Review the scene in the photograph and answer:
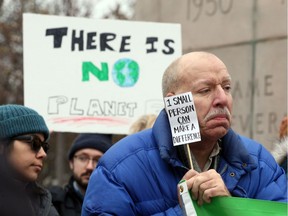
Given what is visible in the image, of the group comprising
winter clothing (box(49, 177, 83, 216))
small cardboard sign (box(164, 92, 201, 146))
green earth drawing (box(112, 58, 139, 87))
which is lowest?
winter clothing (box(49, 177, 83, 216))

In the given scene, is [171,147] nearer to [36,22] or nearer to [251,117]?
[36,22]

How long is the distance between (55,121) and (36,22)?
702 mm

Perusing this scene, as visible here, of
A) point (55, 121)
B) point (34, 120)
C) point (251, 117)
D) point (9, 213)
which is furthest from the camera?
point (251, 117)

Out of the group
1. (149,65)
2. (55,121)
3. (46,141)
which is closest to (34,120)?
(46,141)

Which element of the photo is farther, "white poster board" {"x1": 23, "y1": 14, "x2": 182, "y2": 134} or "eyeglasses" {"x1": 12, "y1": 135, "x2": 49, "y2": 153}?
"white poster board" {"x1": 23, "y1": 14, "x2": 182, "y2": 134}

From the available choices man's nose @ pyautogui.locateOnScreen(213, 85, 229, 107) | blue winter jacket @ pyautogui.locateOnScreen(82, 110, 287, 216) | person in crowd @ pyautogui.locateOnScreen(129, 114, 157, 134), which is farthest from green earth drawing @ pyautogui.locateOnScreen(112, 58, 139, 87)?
man's nose @ pyautogui.locateOnScreen(213, 85, 229, 107)

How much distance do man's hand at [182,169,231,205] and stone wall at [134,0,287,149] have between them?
11.1ft

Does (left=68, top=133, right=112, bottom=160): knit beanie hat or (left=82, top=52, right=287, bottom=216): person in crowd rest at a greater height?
(left=82, top=52, right=287, bottom=216): person in crowd

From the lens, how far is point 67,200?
5102 mm

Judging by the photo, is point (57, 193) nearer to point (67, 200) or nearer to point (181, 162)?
point (67, 200)

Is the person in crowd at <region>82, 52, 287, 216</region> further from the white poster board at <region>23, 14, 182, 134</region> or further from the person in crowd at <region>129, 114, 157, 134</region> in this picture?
the white poster board at <region>23, 14, 182, 134</region>

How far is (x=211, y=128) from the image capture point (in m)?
3.14

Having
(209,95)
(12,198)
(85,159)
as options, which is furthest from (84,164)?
(12,198)

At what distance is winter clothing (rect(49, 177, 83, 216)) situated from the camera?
5008 millimetres
